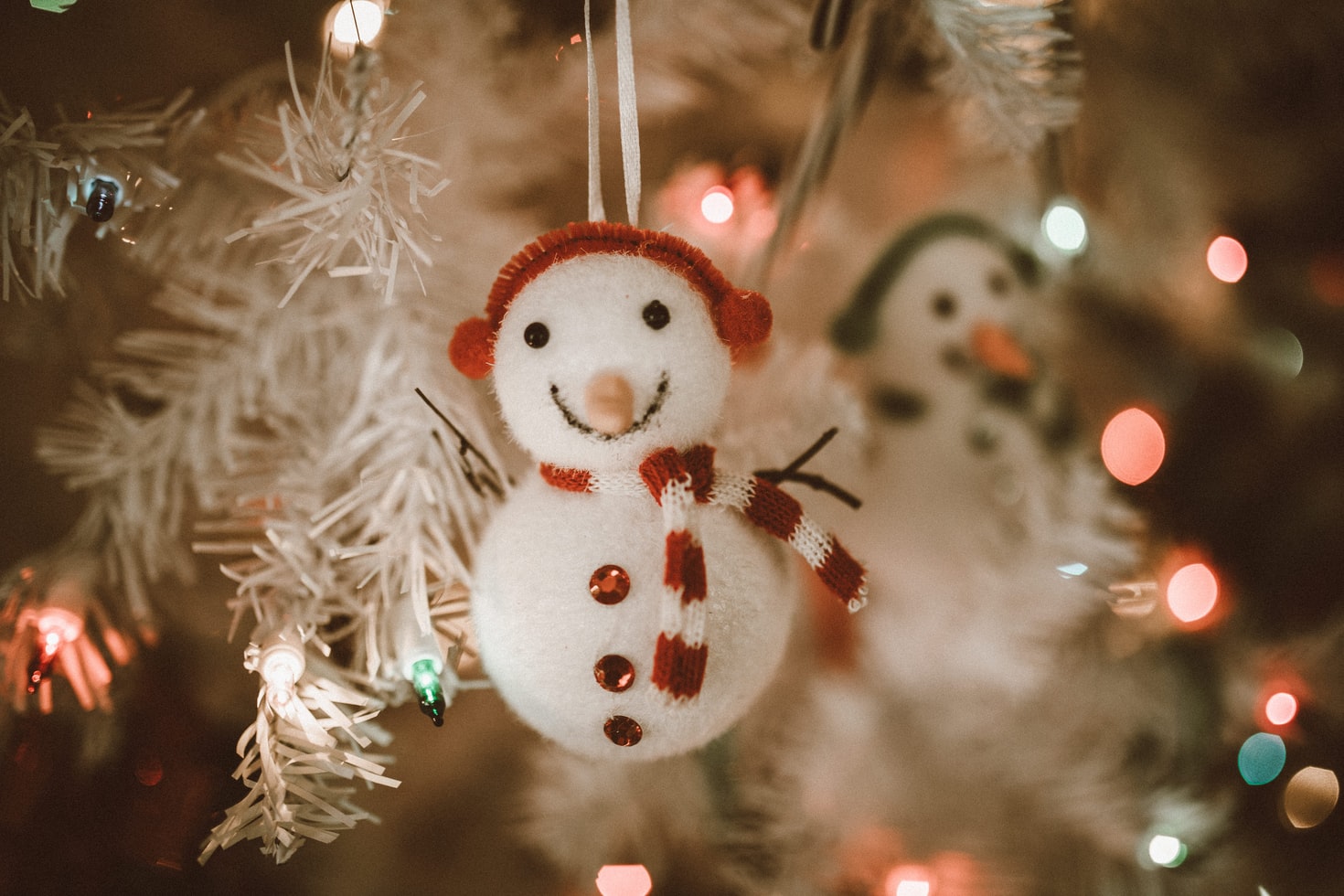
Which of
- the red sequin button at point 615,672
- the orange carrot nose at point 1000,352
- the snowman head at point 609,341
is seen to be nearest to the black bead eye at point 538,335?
the snowman head at point 609,341

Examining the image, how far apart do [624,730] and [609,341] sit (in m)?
0.16

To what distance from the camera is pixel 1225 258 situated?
0.59 metres

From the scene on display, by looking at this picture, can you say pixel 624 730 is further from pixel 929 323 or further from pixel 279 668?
pixel 929 323

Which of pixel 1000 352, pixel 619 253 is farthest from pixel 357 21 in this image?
pixel 1000 352

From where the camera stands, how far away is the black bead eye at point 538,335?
12.1 inches

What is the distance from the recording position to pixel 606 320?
306 millimetres

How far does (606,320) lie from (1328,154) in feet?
2.24

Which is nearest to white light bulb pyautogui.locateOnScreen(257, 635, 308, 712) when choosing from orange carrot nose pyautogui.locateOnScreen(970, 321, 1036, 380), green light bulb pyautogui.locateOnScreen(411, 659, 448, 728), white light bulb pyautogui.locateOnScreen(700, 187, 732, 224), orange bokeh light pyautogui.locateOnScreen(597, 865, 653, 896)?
green light bulb pyautogui.locateOnScreen(411, 659, 448, 728)

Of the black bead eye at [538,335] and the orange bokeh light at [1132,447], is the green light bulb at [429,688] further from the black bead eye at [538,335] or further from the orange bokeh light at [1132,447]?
the orange bokeh light at [1132,447]

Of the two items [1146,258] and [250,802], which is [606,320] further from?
[1146,258]

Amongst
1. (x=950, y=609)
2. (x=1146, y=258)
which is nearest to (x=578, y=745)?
(x=950, y=609)

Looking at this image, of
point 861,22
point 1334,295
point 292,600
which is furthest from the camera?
point 1334,295

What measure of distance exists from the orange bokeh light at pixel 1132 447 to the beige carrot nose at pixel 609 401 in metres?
0.44

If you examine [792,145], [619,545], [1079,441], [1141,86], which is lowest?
[619,545]
